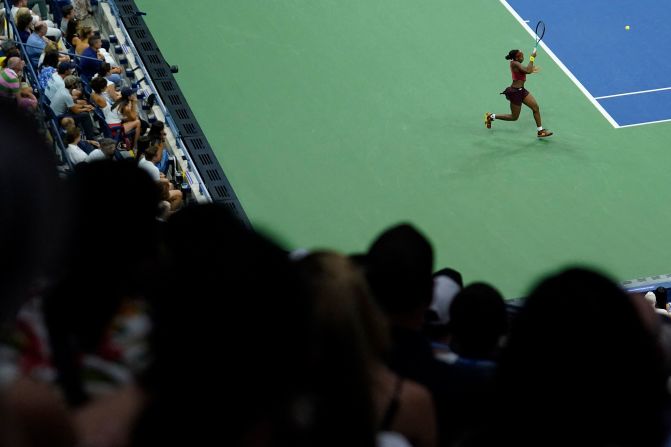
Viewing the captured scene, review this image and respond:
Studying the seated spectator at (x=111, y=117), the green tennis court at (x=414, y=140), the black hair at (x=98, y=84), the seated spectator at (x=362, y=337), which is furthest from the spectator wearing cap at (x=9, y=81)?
the seated spectator at (x=362, y=337)

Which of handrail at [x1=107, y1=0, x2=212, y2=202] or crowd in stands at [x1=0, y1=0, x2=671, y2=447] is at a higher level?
crowd in stands at [x1=0, y1=0, x2=671, y2=447]

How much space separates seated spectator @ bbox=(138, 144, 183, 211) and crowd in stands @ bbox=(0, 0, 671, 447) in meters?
6.68

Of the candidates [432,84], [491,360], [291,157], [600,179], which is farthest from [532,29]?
[491,360]

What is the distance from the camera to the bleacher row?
432 inches

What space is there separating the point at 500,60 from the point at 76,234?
12.2m

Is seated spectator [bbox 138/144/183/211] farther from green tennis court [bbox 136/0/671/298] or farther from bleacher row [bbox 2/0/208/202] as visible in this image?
green tennis court [bbox 136/0/671/298]

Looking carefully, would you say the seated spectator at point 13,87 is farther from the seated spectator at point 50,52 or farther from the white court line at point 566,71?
the white court line at point 566,71

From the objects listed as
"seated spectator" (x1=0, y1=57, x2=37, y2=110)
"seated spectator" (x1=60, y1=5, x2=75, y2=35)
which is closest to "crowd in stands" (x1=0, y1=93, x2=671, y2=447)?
"seated spectator" (x1=0, y1=57, x2=37, y2=110)

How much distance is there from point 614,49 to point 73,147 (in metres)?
8.33

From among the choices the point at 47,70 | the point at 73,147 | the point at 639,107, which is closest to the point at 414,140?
the point at 639,107

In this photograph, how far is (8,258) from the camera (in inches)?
97.7

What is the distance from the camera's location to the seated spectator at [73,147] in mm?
10016

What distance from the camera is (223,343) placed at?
2566 mm

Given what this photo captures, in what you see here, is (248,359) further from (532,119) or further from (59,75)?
(532,119)
